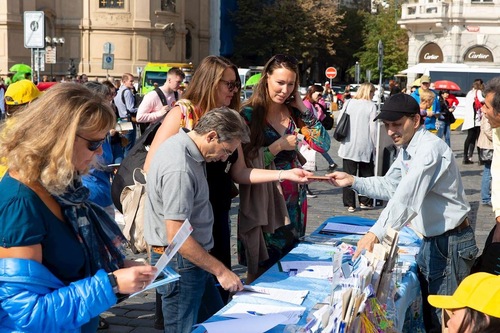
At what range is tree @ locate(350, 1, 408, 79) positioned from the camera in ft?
208

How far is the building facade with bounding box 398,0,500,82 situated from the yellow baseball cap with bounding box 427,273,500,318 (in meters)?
50.9

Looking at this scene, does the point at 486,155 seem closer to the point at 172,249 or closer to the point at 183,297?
the point at 183,297

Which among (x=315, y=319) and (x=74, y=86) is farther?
(x=315, y=319)

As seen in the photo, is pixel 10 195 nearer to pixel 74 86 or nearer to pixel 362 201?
pixel 74 86

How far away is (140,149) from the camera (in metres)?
5.38

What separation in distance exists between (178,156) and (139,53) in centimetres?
4717

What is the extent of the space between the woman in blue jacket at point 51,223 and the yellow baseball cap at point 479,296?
3.65ft

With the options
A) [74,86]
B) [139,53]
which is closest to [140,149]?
[74,86]

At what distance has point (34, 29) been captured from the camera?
14.2 metres

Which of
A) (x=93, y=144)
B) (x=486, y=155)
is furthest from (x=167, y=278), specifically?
(x=486, y=155)

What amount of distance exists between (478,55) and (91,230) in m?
54.0

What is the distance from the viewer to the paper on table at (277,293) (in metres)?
3.98

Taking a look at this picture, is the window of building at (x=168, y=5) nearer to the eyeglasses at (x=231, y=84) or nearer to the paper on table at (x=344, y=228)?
the paper on table at (x=344, y=228)

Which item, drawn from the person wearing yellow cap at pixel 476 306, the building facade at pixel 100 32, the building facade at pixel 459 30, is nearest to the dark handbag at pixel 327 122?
the person wearing yellow cap at pixel 476 306
